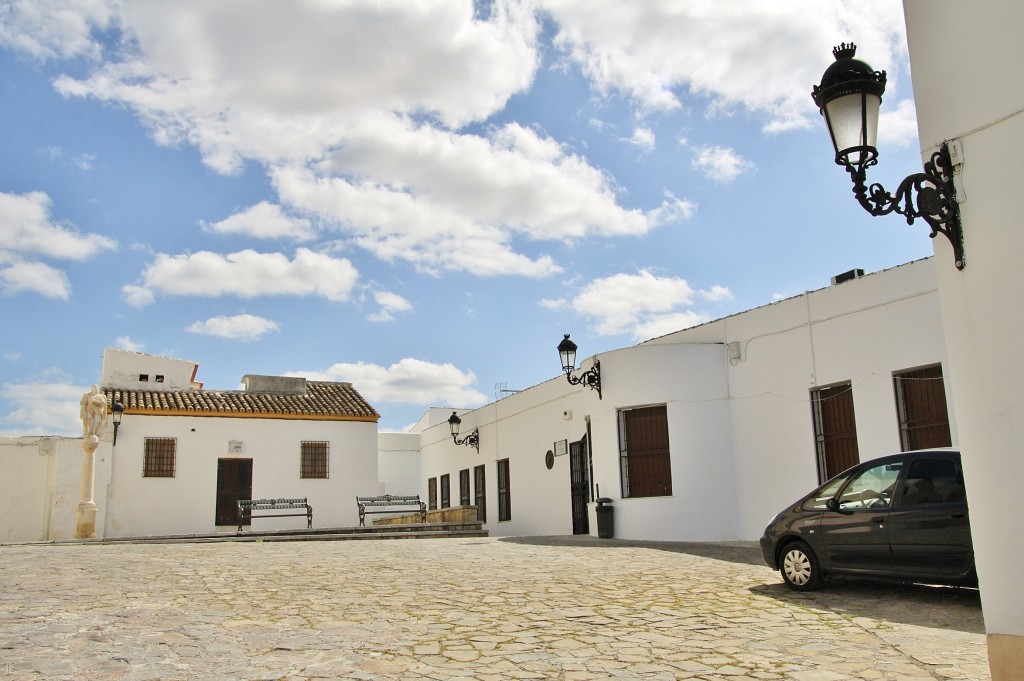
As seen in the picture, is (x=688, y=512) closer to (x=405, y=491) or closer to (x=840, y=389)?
Answer: (x=840, y=389)

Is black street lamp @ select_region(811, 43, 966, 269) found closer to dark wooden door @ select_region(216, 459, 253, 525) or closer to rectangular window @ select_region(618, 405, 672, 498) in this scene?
rectangular window @ select_region(618, 405, 672, 498)

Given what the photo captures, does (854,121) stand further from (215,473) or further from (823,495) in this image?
(215,473)

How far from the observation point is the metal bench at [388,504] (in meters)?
23.4

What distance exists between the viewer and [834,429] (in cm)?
1377

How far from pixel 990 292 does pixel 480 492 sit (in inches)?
833

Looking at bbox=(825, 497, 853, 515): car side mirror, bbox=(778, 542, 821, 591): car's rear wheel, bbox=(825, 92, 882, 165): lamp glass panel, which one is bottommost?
bbox=(778, 542, 821, 591): car's rear wheel

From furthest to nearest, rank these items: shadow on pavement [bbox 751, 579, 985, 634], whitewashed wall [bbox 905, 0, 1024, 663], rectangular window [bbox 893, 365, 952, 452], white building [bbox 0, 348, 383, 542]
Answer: white building [bbox 0, 348, 383, 542] < rectangular window [bbox 893, 365, 952, 452] < shadow on pavement [bbox 751, 579, 985, 634] < whitewashed wall [bbox 905, 0, 1024, 663]

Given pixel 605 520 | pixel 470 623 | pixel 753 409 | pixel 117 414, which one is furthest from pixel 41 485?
pixel 470 623

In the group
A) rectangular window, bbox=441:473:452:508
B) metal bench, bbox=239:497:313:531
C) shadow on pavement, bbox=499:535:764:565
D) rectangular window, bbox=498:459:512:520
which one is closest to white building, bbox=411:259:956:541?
shadow on pavement, bbox=499:535:764:565

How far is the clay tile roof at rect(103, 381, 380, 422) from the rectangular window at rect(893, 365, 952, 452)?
60.7 ft

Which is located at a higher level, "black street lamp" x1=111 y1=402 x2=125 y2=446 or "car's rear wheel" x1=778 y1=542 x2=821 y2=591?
"black street lamp" x1=111 y1=402 x2=125 y2=446

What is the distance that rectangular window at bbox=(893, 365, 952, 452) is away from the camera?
39.7 feet

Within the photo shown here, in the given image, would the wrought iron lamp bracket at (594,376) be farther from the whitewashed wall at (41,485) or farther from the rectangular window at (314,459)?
the whitewashed wall at (41,485)

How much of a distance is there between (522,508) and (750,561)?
11420mm
